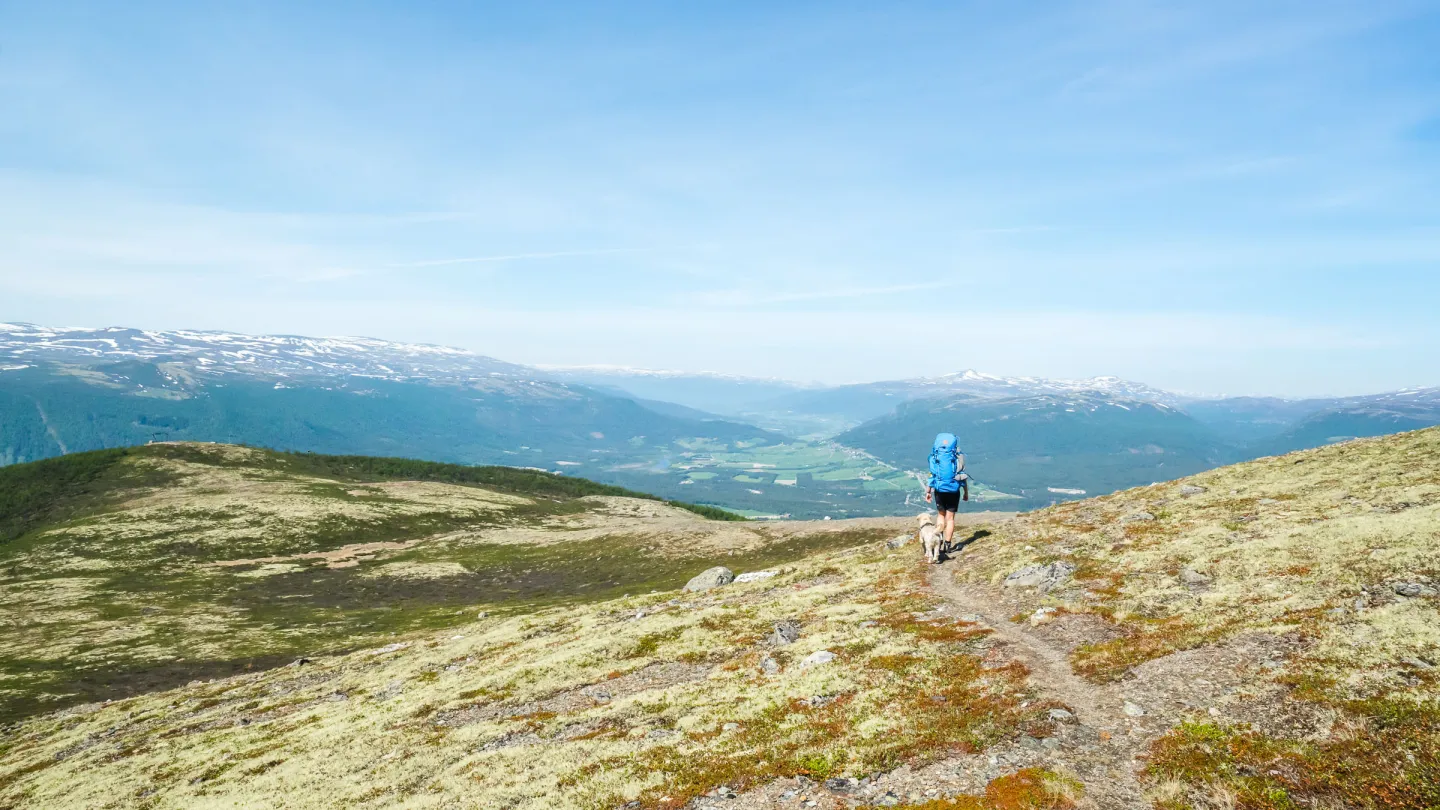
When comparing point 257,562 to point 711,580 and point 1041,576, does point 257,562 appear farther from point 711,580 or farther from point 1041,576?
point 1041,576

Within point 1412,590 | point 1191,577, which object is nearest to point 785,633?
point 1191,577

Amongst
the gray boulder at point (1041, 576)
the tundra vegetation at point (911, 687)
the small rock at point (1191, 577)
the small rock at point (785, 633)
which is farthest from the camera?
the gray boulder at point (1041, 576)

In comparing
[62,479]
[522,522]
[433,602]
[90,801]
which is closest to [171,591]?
[433,602]

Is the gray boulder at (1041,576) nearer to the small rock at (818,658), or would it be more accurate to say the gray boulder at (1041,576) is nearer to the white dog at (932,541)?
the white dog at (932,541)

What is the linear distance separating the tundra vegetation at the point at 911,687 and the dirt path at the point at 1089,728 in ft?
0.82

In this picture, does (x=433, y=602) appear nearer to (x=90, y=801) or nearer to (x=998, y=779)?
(x=90, y=801)

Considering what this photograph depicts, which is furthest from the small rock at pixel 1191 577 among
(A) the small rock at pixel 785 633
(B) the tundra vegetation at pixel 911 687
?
(A) the small rock at pixel 785 633

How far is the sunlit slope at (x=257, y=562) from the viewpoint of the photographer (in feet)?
245

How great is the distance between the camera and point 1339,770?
12.5 m

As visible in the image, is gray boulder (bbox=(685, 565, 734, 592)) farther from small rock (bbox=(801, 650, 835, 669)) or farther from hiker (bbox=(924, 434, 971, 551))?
small rock (bbox=(801, 650, 835, 669))

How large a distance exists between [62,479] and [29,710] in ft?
611

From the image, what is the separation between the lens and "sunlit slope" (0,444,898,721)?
245 ft

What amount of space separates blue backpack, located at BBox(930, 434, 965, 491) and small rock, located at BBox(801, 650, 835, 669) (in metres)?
13.0

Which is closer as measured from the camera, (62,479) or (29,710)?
(29,710)
